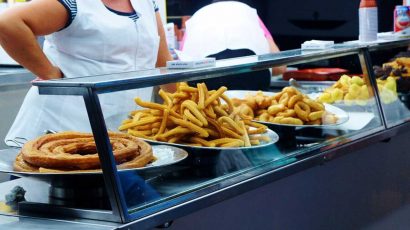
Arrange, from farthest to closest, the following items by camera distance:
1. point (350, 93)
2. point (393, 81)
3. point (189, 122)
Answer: point (393, 81) → point (350, 93) → point (189, 122)

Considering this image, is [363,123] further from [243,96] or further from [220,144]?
[220,144]

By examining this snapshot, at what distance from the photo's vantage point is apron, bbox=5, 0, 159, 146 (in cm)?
234

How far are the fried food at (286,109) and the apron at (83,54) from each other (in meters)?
0.50

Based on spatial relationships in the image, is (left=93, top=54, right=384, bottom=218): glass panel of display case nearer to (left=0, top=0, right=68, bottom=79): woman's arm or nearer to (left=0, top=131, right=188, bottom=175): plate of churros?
(left=0, top=131, right=188, bottom=175): plate of churros

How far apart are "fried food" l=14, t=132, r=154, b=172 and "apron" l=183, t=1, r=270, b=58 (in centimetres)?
198

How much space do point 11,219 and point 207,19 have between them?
2.41 meters

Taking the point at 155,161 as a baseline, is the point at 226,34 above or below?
above

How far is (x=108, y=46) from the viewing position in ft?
8.00

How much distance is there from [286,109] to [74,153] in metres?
0.95

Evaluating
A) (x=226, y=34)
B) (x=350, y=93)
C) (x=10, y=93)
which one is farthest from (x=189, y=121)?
(x=10, y=93)

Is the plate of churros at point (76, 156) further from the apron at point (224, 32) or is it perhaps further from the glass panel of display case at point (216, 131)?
the apron at point (224, 32)

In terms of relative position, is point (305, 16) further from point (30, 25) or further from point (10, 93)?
point (30, 25)

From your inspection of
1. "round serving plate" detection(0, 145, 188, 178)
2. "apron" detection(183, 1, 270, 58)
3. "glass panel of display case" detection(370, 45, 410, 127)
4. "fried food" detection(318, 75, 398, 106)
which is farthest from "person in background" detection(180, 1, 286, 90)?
"round serving plate" detection(0, 145, 188, 178)

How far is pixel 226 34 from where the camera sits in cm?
362
